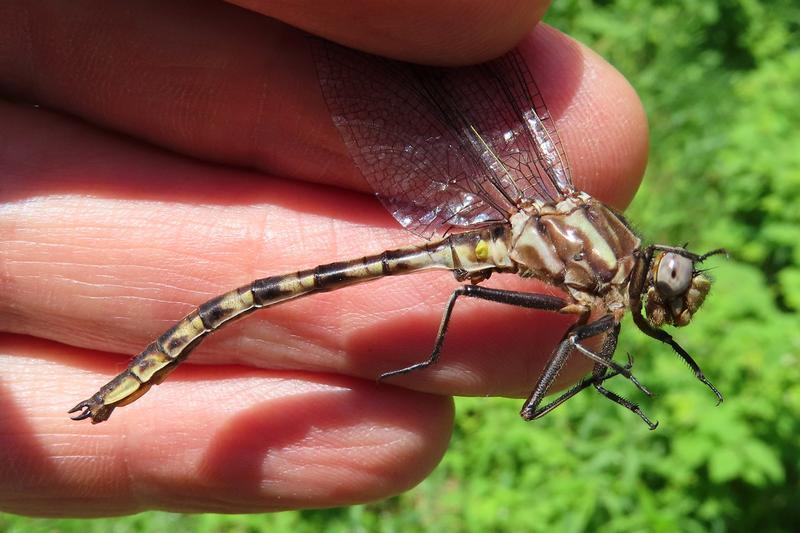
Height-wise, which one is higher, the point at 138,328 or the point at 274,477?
the point at 138,328

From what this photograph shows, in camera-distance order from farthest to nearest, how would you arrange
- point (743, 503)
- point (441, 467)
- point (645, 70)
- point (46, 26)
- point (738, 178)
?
point (645, 70)
point (738, 178)
point (441, 467)
point (743, 503)
point (46, 26)

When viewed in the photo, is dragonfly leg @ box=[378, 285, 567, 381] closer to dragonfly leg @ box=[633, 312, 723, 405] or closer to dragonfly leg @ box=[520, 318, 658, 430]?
dragonfly leg @ box=[520, 318, 658, 430]

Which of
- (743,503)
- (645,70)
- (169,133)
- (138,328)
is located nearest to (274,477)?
(138,328)

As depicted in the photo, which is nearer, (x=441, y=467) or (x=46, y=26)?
(x=46, y=26)

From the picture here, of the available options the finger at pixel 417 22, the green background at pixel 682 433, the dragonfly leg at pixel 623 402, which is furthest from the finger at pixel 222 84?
the green background at pixel 682 433

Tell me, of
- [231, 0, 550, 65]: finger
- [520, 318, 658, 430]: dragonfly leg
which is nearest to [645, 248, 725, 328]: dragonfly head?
[520, 318, 658, 430]: dragonfly leg

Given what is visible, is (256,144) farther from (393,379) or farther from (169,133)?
(393,379)
